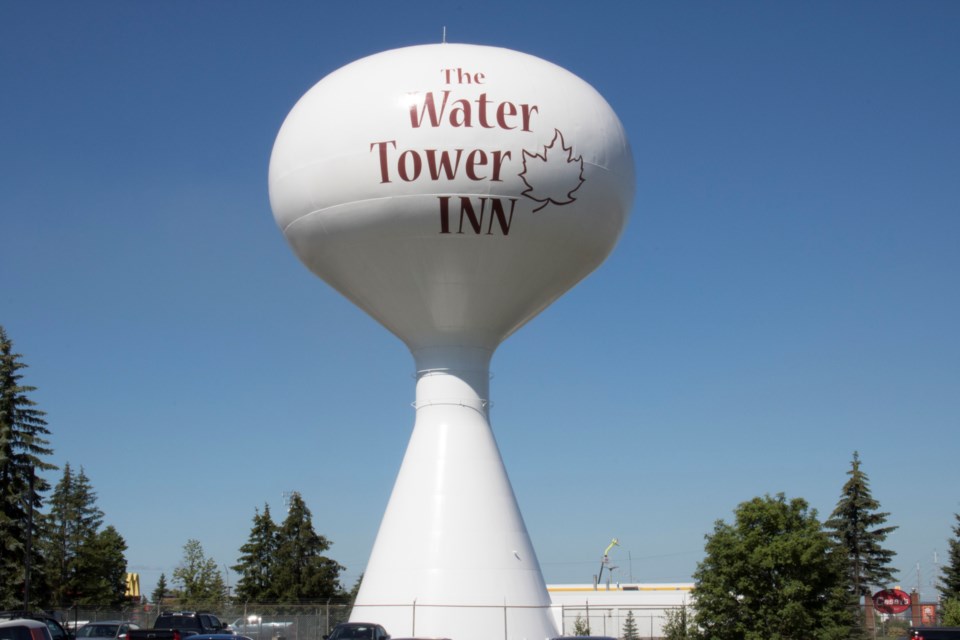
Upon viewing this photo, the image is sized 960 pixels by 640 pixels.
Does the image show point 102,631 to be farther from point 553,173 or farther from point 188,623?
point 553,173

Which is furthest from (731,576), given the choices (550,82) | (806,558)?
(550,82)

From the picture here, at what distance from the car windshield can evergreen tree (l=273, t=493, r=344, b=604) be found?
25.3 metres

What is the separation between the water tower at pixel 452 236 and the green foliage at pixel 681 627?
6648mm

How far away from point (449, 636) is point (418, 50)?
12.0m

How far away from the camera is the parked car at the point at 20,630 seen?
14.5 metres

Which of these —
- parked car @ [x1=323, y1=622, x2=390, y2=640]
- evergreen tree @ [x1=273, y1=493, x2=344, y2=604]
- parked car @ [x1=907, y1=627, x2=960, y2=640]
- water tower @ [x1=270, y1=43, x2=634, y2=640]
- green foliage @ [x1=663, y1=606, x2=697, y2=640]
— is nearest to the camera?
parked car @ [x1=907, y1=627, x2=960, y2=640]

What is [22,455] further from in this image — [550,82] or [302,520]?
[550,82]

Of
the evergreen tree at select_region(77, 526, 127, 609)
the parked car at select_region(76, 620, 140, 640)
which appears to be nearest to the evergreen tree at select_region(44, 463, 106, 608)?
the evergreen tree at select_region(77, 526, 127, 609)

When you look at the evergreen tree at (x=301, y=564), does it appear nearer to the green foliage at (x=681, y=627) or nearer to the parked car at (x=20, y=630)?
the green foliage at (x=681, y=627)

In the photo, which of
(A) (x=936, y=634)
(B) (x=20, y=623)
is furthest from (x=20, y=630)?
(A) (x=936, y=634)

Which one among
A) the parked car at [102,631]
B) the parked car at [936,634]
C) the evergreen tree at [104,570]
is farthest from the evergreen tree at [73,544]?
the parked car at [936,634]

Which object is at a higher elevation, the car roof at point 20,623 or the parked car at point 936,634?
the car roof at point 20,623

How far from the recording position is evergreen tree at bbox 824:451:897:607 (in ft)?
141

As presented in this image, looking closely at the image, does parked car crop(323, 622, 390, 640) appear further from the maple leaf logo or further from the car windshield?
the maple leaf logo
